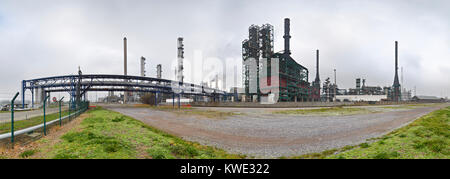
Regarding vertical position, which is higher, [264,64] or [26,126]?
[264,64]

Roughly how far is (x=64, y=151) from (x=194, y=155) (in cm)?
336

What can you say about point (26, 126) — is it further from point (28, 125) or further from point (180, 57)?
point (180, 57)

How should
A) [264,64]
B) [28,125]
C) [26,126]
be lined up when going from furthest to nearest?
[264,64] → [28,125] → [26,126]

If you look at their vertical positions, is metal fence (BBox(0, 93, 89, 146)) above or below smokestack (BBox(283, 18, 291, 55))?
below

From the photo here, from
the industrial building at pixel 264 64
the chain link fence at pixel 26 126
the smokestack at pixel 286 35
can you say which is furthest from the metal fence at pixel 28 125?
the smokestack at pixel 286 35

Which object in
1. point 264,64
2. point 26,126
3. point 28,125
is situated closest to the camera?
point 26,126

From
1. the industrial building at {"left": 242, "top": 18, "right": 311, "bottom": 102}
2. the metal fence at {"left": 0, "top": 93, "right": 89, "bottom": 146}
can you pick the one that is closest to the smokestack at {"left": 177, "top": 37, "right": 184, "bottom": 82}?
the industrial building at {"left": 242, "top": 18, "right": 311, "bottom": 102}

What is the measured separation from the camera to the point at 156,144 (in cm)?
579

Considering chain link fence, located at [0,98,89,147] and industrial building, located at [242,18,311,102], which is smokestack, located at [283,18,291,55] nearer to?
industrial building, located at [242,18,311,102]

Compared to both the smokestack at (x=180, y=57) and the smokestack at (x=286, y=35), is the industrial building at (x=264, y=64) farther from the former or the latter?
the smokestack at (x=180, y=57)

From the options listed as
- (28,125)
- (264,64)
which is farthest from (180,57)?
(28,125)

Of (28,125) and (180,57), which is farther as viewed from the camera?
(180,57)
